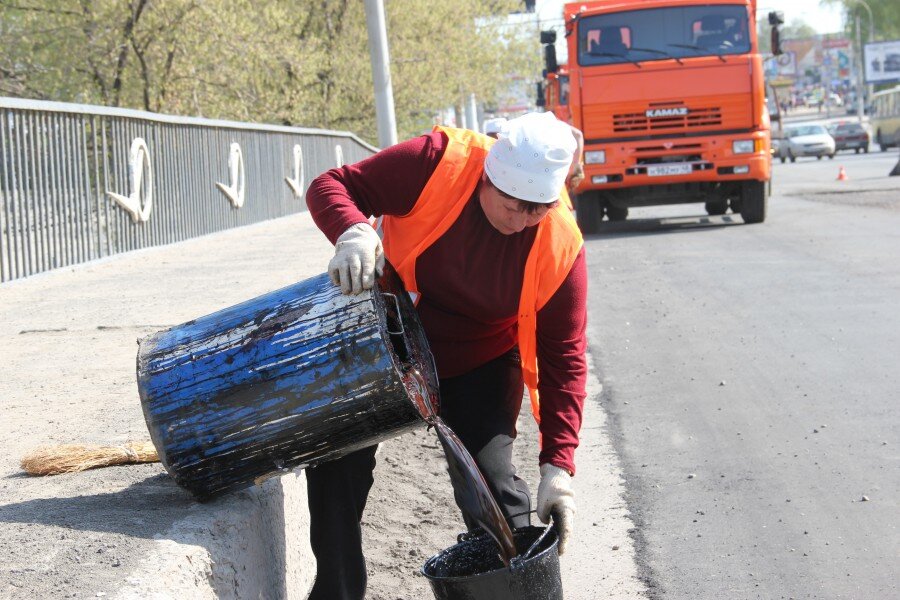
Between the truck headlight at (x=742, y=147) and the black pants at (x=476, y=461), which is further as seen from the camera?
the truck headlight at (x=742, y=147)

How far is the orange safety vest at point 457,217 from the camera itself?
343 cm

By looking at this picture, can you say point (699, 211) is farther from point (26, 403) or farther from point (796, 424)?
point (26, 403)

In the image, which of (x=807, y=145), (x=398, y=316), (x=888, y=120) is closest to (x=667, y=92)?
(x=398, y=316)

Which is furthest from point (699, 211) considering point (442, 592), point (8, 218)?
point (442, 592)

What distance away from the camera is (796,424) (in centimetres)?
582

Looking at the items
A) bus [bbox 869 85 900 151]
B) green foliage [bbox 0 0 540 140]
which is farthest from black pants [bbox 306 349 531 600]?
bus [bbox 869 85 900 151]

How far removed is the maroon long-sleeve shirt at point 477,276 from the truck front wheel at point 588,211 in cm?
1326

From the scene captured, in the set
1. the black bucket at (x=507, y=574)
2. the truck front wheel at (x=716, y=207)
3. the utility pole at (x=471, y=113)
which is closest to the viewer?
the black bucket at (x=507, y=574)

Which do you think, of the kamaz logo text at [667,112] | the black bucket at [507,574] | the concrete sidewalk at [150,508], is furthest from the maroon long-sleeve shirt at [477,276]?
the kamaz logo text at [667,112]

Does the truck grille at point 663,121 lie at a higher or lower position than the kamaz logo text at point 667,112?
lower

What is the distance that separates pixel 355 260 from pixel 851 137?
49324 mm

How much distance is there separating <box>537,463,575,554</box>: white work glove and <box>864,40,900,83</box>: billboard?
83.8m

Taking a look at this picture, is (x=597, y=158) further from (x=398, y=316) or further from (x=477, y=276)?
(x=398, y=316)

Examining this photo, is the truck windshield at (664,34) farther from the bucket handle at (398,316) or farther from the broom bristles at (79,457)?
the bucket handle at (398,316)
